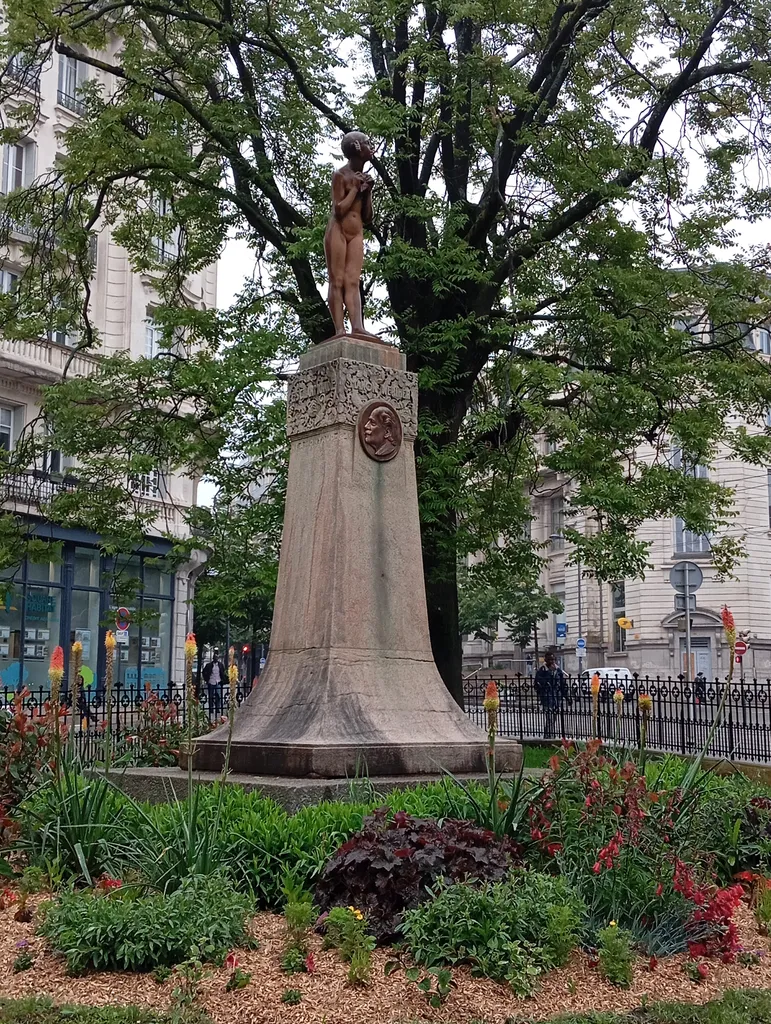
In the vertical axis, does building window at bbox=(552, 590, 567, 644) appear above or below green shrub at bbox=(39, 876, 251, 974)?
above

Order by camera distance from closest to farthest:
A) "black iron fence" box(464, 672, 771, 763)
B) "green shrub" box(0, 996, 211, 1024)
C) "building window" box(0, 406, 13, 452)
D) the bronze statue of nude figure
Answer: "green shrub" box(0, 996, 211, 1024)
the bronze statue of nude figure
"black iron fence" box(464, 672, 771, 763)
"building window" box(0, 406, 13, 452)

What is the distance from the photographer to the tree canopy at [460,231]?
15516 millimetres

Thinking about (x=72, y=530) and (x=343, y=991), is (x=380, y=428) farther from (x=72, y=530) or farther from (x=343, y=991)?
(x=72, y=530)

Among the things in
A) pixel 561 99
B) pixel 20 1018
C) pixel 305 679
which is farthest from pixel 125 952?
pixel 561 99

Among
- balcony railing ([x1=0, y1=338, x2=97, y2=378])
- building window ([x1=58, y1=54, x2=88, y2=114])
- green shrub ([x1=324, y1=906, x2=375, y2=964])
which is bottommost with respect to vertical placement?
green shrub ([x1=324, y1=906, x2=375, y2=964])

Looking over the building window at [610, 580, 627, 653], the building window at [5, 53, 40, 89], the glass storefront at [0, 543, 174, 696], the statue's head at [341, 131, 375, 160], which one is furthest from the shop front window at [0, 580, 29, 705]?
the building window at [610, 580, 627, 653]

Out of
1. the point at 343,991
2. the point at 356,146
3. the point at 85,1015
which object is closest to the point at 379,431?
the point at 356,146

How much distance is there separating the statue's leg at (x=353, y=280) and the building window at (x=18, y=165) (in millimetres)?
24917

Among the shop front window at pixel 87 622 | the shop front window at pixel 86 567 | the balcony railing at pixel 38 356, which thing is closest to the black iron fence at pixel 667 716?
the shop front window at pixel 87 622

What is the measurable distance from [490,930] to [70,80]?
35.0 meters

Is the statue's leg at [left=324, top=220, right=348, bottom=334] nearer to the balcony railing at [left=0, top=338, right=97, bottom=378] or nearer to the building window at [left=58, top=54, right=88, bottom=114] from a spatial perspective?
the balcony railing at [left=0, top=338, right=97, bottom=378]

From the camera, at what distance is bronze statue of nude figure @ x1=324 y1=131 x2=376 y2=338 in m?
10.5

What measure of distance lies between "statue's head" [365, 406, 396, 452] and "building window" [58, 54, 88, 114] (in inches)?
1111

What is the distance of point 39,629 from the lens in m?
30.8
